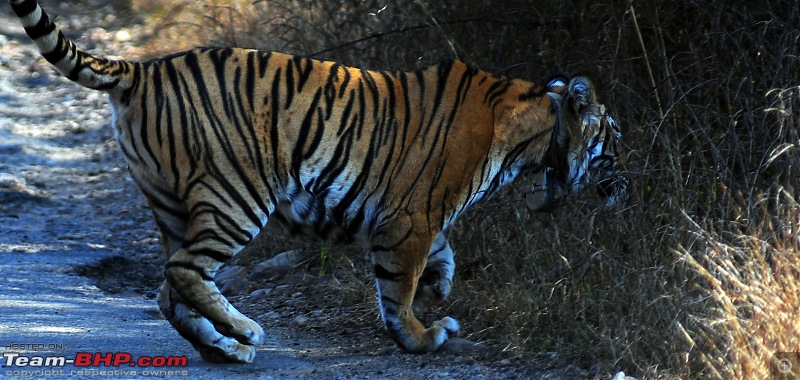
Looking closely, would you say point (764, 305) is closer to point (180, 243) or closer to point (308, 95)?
point (308, 95)

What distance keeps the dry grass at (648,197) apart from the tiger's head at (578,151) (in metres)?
0.15

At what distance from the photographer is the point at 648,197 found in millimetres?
6391

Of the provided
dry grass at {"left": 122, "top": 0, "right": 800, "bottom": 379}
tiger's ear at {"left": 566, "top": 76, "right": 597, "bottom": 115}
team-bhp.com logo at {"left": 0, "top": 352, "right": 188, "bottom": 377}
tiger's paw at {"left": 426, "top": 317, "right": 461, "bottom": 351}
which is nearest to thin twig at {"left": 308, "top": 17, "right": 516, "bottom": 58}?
dry grass at {"left": 122, "top": 0, "right": 800, "bottom": 379}

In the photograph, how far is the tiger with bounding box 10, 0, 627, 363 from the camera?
17.7ft

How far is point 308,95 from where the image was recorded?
5715mm

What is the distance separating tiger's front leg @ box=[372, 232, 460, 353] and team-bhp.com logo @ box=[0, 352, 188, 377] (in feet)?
3.50

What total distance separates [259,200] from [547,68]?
259 centimetres

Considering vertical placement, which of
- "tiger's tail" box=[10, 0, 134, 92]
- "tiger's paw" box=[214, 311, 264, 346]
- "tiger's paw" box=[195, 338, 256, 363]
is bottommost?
"tiger's paw" box=[195, 338, 256, 363]

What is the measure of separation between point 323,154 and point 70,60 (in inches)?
51.3

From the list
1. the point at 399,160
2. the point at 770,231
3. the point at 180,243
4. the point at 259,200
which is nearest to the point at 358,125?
the point at 399,160

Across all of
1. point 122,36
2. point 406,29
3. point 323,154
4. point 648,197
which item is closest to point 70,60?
point 323,154

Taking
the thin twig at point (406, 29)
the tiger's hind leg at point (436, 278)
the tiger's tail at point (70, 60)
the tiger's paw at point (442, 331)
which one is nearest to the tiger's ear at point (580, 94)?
the tiger's hind leg at point (436, 278)

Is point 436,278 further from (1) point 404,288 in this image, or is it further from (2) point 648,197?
(2) point 648,197

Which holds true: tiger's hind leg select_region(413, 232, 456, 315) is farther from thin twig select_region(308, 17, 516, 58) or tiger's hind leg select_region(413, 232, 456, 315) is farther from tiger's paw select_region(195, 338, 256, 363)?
thin twig select_region(308, 17, 516, 58)
